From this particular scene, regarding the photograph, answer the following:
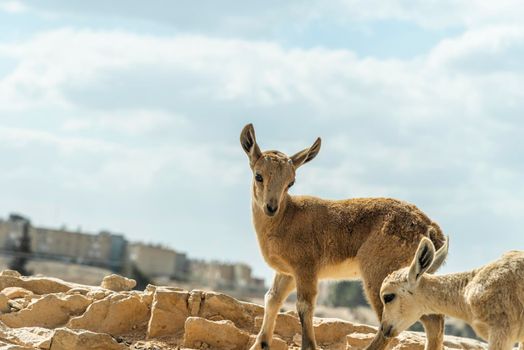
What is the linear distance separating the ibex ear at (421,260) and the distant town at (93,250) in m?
57.9

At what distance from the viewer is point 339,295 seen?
7744 centimetres

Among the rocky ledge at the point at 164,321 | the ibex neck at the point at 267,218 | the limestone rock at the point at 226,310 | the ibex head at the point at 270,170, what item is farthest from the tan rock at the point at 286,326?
the ibex head at the point at 270,170

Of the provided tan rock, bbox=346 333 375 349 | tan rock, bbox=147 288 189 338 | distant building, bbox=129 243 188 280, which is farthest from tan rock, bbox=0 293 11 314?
distant building, bbox=129 243 188 280

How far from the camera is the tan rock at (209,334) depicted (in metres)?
15.4

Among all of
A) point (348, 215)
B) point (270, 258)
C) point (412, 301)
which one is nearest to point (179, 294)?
point (270, 258)

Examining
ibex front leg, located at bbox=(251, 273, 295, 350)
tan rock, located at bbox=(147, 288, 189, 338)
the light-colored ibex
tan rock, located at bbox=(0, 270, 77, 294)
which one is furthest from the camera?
tan rock, located at bbox=(0, 270, 77, 294)

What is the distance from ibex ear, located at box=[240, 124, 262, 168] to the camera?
15536 millimetres

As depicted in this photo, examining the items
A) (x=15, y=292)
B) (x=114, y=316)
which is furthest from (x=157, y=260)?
(x=114, y=316)

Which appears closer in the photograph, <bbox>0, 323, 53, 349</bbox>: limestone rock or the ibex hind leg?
<bbox>0, 323, 53, 349</bbox>: limestone rock

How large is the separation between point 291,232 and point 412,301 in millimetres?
2361

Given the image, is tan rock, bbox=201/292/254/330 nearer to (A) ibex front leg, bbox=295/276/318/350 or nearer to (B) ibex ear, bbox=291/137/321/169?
(A) ibex front leg, bbox=295/276/318/350

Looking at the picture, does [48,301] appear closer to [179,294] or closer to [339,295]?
[179,294]

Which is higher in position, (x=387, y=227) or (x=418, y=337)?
(x=387, y=227)

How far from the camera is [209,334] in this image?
15.4 metres
